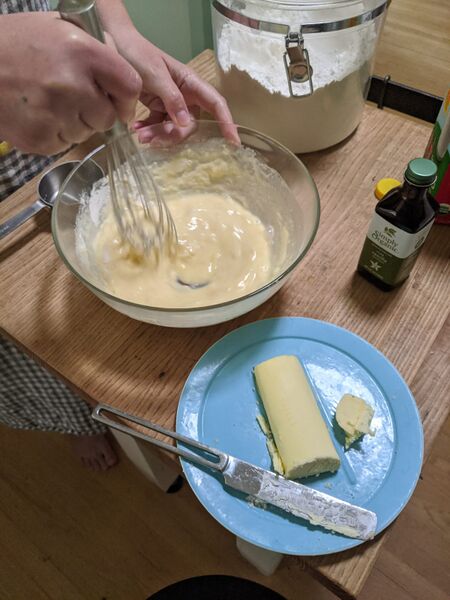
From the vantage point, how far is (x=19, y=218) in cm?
71

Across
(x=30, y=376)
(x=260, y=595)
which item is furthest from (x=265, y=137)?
(x=260, y=595)

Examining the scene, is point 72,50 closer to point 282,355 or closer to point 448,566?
point 282,355

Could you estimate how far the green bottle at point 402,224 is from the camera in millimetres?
513

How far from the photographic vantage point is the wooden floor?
38.5 inches

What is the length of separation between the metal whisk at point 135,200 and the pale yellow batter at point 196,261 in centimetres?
2

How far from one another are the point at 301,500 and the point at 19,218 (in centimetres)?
54

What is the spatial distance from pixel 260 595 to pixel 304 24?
0.93 metres

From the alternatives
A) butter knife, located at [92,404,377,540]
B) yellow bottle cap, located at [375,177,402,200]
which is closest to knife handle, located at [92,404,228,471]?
butter knife, located at [92,404,377,540]

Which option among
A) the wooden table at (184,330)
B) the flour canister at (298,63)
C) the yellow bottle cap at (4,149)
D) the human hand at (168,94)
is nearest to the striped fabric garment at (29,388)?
the yellow bottle cap at (4,149)

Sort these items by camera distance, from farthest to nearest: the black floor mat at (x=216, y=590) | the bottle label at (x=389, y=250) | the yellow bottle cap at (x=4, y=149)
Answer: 1. the black floor mat at (x=216, y=590)
2. the yellow bottle cap at (x=4, y=149)
3. the bottle label at (x=389, y=250)

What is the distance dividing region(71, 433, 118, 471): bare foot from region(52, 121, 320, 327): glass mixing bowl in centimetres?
59

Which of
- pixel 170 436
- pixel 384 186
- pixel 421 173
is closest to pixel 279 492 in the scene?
pixel 170 436

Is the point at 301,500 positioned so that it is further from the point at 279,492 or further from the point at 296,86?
the point at 296,86

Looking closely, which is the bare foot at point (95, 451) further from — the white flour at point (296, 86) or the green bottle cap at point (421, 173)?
the green bottle cap at point (421, 173)
